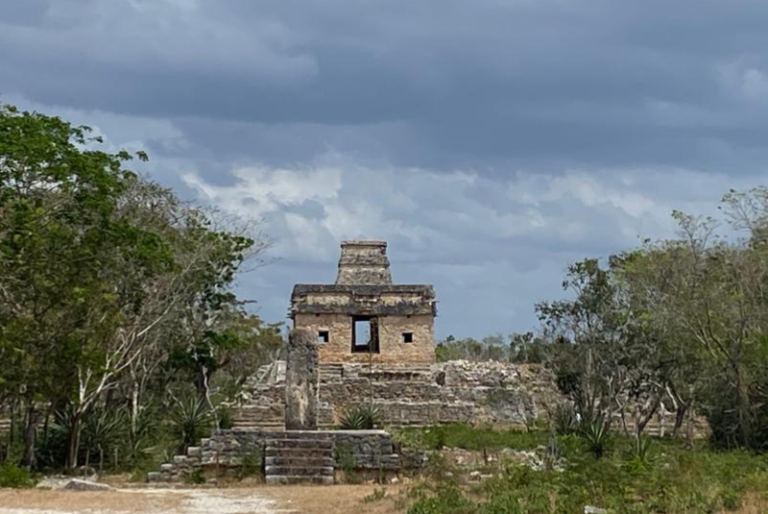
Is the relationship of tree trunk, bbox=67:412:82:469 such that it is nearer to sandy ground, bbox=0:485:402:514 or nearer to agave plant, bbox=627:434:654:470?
sandy ground, bbox=0:485:402:514

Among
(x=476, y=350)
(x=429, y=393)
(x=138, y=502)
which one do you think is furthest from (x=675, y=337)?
(x=476, y=350)

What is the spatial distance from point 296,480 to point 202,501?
2.99 m

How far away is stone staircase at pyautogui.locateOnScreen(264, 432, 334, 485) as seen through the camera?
49.5 feet

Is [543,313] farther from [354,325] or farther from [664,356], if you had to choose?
[354,325]

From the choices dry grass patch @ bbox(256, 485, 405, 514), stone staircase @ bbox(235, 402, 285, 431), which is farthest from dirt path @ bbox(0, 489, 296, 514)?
stone staircase @ bbox(235, 402, 285, 431)

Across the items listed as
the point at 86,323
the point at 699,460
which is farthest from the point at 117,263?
the point at 699,460

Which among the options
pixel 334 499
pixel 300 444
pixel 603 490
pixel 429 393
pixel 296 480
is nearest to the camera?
pixel 603 490

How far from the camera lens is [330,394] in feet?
92.7

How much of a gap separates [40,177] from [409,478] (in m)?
7.19

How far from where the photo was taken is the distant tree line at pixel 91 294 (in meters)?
15.1

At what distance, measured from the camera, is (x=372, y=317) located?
105 ft

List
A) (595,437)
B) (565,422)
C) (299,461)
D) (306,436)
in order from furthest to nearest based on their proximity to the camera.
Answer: (565,422)
(595,437)
(306,436)
(299,461)

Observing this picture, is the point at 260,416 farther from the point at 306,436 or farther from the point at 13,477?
the point at 13,477

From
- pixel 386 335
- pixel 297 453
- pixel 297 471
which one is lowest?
pixel 297 471
